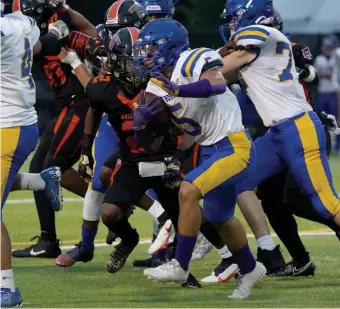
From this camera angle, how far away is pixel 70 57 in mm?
8250

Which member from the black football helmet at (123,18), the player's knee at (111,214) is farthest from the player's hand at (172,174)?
the black football helmet at (123,18)

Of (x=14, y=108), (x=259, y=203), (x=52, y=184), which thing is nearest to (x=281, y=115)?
(x=259, y=203)

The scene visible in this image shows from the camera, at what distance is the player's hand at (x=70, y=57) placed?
8.24 m

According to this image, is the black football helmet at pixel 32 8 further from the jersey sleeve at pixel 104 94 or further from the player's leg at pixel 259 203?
the player's leg at pixel 259 203

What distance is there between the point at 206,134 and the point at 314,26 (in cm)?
1200

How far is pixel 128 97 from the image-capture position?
728 centimetres

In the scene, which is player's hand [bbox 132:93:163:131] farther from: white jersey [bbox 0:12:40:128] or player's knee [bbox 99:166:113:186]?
player's knee [bbox 99:166:113:186]

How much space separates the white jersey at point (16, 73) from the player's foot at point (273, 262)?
189cm

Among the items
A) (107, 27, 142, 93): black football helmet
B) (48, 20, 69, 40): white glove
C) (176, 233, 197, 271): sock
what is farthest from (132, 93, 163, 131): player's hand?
(48, 20, 69, 40): white glove

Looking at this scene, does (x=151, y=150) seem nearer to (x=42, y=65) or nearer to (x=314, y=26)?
(x=42, y=65)

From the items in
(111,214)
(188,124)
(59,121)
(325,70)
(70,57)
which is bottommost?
(325,70)

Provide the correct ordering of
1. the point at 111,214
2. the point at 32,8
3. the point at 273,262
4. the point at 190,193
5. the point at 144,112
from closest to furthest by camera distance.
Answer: the point at 190,193 < the point at 144,112 < the point at 111,214 < the point at 273,262 < the point at 32,8

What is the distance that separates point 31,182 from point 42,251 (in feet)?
4.04

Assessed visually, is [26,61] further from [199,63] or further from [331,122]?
[331,122]
